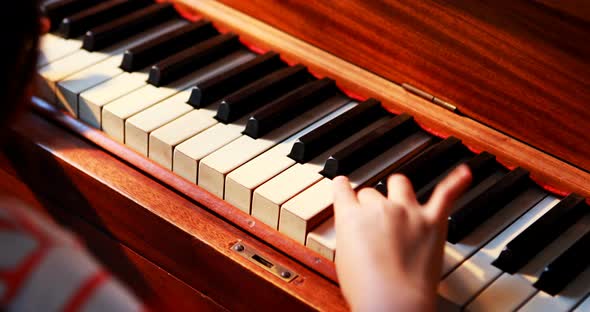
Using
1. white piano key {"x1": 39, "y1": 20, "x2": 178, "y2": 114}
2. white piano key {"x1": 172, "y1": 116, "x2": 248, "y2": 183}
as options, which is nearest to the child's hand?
white piano key {"x1": 172, "y1": 116, "x2": 248, "y2": 183}

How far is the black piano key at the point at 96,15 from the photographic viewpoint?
85.9 inches

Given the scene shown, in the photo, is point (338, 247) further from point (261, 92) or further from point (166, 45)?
point (166, 45)

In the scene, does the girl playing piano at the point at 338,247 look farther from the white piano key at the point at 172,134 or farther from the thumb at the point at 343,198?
the white piano key at the point at 172,134

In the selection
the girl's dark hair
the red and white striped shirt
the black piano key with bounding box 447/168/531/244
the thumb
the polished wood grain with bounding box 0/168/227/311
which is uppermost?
the girl's dark hair

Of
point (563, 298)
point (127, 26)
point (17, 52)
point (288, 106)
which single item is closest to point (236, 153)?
point (288, 106)

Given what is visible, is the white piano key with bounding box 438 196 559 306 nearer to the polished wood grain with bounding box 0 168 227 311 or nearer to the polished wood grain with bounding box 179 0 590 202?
the polished wood grain with bounding box 179 0 590 202

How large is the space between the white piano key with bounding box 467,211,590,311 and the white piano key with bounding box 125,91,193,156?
72 cm

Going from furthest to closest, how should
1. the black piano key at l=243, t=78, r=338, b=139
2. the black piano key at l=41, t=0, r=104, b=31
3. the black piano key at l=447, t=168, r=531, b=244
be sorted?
the black piano key at l=41, t=0, r=104, b=31, the black piano key at l=243, t=78, r=338, b=139, the black piano key at l=447, t=168, r=531, b=244

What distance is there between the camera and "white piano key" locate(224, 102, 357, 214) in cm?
175

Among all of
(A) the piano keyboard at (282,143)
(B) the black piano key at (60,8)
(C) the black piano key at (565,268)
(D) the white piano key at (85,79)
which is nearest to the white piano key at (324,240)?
(A) the piano keyboard at (282,143)

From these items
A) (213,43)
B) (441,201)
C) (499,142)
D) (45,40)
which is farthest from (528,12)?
(45,40)

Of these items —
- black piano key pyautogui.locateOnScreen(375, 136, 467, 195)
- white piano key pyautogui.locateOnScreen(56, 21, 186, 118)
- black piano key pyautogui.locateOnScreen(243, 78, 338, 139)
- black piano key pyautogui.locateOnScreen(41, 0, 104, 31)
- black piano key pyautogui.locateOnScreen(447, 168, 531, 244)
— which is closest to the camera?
black piano key pyautogui.locateOnScreen(447, 168, 531, 244)

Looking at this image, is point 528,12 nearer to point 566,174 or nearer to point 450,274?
point 566,174

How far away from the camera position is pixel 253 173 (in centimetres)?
177
